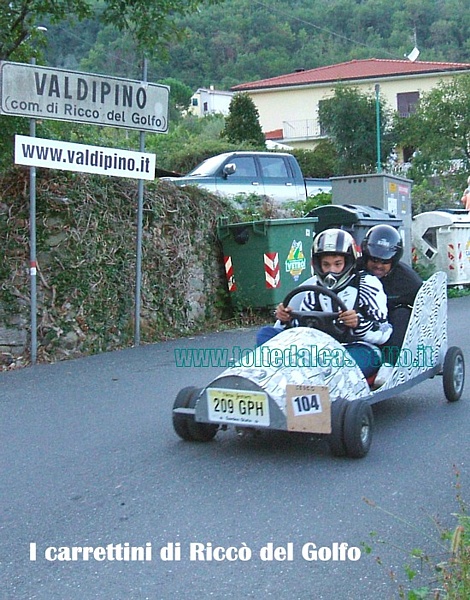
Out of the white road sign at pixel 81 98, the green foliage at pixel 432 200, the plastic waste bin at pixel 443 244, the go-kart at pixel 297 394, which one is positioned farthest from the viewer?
the green foliage at pixel 432 200

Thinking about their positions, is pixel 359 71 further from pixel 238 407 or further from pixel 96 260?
pixel 238 407

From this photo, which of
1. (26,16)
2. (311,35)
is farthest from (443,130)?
(311,35)

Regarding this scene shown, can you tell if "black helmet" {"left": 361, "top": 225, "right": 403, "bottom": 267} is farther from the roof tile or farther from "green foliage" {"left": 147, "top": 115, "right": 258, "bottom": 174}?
the roof tile

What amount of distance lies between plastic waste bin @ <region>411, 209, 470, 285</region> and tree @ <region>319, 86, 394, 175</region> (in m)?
27.1

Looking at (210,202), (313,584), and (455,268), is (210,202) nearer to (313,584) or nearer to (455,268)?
(455,268)

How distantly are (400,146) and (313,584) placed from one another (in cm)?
4103

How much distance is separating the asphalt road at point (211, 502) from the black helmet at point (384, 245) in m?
1.23

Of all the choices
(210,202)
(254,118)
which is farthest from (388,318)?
(254,118)

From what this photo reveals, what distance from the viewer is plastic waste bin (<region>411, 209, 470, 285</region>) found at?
55.1ft

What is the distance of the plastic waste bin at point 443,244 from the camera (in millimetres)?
16781

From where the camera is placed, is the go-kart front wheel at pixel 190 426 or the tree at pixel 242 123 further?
the tree at pixel 242 123

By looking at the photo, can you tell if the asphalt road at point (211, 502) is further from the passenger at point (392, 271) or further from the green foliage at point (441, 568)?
the passenger at point (392, 271)

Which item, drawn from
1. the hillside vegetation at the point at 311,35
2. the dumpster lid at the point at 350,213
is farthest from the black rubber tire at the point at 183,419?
the hillside vegetation at the point at 311,35

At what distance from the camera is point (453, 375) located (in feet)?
24.8
